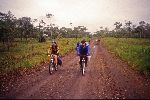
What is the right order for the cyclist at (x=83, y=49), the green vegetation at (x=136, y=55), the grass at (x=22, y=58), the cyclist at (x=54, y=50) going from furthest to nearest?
1. the grass at (x=22, y=58)
2. the green vegetation at (x=136, y=55)
3. the cyclist at (x=54, y=50)
4. the cyclist at (x=83, y=49)

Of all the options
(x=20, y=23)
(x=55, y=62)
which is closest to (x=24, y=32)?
(x=20, y=23)

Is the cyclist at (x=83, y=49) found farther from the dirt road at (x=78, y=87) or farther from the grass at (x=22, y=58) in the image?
the grass at (x=22, y=58)

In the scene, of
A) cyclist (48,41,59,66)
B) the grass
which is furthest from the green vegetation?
the grass

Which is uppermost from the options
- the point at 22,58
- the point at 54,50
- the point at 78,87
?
the point at 54,50

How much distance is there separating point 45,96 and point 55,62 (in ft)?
19.2

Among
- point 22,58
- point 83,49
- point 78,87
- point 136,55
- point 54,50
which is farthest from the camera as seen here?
point 22,58

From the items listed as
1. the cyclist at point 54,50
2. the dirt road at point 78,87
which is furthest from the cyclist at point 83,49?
the dirt road at point 78,87

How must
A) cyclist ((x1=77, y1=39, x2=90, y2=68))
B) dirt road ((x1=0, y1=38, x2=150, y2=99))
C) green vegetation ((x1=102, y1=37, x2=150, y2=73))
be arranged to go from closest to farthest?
dirt road ((x1=0, y1=38, x2=150, y2=99)) < cyclist ((x1=77, y1=39, x2=90, y2=68)) < green vegetation ((x1=102, y1=37, x2=150, y2=73))

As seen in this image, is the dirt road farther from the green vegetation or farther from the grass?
the grass

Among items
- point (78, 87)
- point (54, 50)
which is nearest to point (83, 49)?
point (54, 50)

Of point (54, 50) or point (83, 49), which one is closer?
point (83, 49)

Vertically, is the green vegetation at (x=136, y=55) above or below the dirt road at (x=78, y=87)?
above

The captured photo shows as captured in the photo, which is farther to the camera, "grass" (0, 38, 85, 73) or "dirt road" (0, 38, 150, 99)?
"grass" (0, 38, 85, 73)

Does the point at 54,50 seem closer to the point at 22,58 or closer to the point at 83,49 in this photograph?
the point at 83,49
